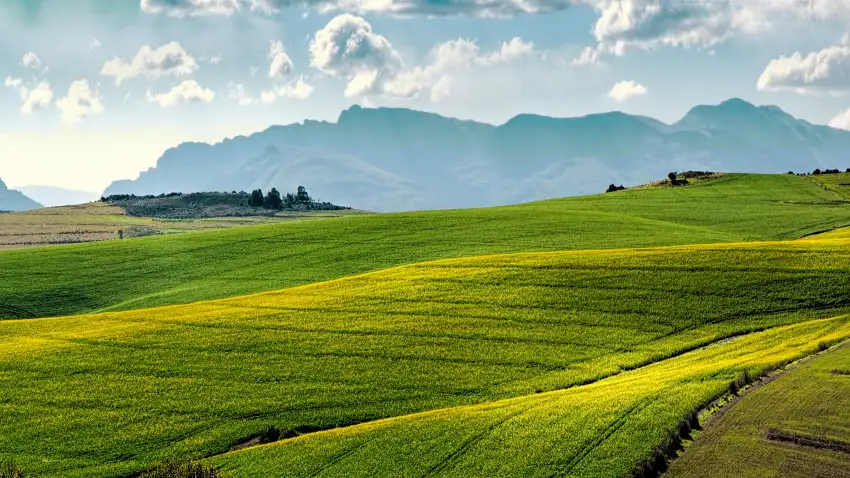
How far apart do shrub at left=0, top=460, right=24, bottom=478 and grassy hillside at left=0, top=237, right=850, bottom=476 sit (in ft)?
1.91

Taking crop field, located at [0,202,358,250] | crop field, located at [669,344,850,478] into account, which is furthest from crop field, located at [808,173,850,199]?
crop field, located at [0,202,358,250]

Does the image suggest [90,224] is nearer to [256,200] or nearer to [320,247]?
[256,200]

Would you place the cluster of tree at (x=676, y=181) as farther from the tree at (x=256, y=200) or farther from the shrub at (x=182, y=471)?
the tree at (x=256, y=200)

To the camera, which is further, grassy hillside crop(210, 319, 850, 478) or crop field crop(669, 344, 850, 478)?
grassy hillside crop(210, 319, 850, 478)

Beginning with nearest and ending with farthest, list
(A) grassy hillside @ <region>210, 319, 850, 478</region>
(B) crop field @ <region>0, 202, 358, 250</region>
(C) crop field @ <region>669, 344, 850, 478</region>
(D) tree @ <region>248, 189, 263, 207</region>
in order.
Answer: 1. (C) crop field @ <region>669, 344, 850, 478</region>
2. (A) grassy hillside @ <region>210, 319, 850, 478</region>
3. (B) crop field @ <region>0, 202, 358, 250</region>
4. (D) tree @ <region>248, 189, 263, 207</region>

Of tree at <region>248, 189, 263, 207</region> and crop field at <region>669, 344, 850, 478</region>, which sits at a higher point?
tree at <region>248, 189, 263, 207</region>

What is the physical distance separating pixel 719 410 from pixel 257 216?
155931mm

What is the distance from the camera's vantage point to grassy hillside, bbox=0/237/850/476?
24672 millimetres

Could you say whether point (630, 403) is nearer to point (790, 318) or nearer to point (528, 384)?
point (528, 384)

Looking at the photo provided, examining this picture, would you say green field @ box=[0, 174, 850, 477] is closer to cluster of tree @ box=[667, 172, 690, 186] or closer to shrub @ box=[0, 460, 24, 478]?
shrub @ box=[0, 460, 24, 478]

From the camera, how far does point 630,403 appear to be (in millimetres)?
24859

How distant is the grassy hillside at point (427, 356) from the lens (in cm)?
2467

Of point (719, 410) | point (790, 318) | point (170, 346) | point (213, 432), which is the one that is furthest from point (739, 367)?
point (170, 346)

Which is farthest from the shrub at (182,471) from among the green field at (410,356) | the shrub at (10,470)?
the shrub at (10,470)
